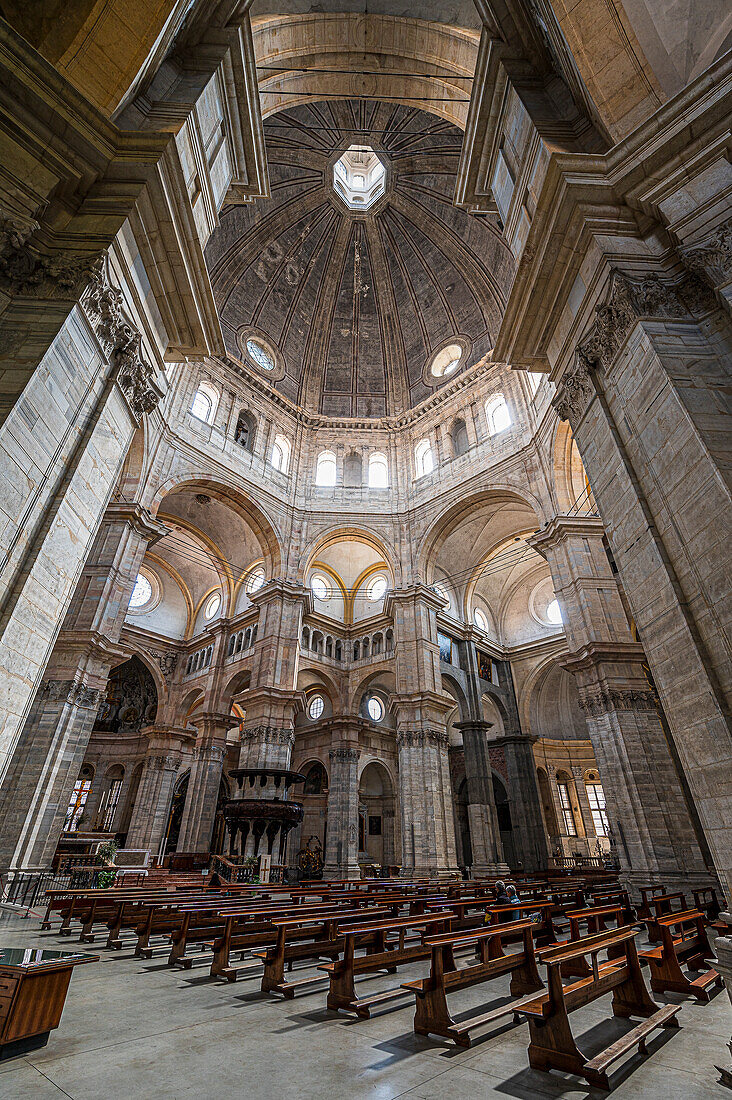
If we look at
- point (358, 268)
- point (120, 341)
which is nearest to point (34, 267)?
point (120, 341)

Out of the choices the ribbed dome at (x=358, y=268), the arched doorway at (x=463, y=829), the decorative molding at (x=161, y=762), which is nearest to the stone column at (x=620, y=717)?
the ribbed dome at (x=358, y=268)

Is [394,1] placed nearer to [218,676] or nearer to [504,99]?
[504,99]

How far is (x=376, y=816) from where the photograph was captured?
83.0 ft

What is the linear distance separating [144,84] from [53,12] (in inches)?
54.5

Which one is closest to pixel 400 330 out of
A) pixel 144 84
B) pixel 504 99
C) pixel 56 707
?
pixel 504 99

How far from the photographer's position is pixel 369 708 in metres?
26.4

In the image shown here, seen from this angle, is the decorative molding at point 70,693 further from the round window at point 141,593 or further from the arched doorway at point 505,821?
the arched doorway at point 505,821

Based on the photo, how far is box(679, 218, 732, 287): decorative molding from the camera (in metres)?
6.45

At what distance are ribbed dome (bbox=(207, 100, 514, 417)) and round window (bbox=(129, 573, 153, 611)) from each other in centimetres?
1245

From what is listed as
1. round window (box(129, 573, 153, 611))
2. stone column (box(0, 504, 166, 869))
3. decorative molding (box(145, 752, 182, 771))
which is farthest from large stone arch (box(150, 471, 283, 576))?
decorative molding (box(145, 752, 182, 771))

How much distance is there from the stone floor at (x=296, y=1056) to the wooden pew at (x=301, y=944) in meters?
0.15

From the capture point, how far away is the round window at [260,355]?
82.9 feet

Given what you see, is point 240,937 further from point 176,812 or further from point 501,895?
point 176,812

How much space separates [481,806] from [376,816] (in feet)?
20.0
